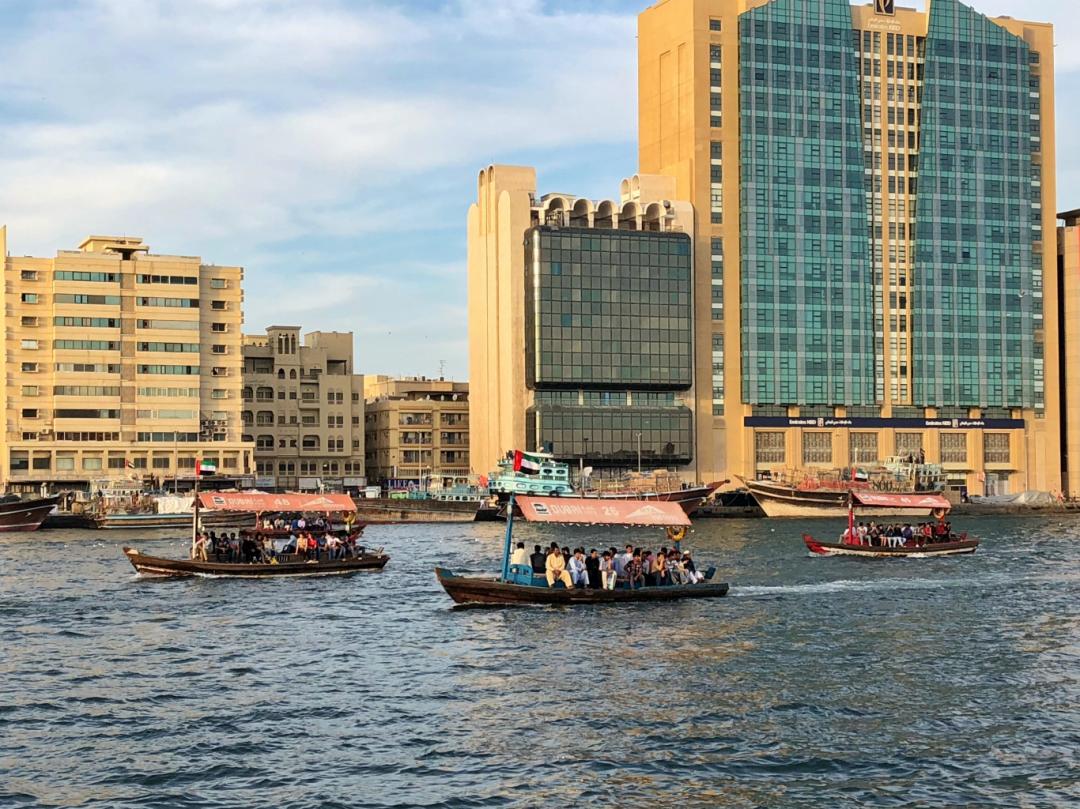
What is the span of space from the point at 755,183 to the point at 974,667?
429 feet

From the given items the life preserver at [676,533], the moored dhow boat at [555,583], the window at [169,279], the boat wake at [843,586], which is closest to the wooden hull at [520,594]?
the moored dhow boat at [555,583]

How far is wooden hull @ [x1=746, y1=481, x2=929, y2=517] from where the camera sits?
15985cm

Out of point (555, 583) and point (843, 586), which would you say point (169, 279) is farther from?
point (555, 583)

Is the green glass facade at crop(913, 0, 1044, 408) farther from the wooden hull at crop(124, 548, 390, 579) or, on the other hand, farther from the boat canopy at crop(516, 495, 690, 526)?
the boat canopy at crop(516, 495, 690, 526)

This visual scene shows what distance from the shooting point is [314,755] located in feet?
122

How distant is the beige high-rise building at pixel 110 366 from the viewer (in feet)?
541

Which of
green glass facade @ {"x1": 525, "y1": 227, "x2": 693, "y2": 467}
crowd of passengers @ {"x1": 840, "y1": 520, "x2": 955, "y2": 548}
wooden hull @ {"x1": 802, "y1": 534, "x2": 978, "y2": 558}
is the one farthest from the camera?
green glass facade @ {"x1": 525, "y1": 227, "x2": 693, "y2": 467}

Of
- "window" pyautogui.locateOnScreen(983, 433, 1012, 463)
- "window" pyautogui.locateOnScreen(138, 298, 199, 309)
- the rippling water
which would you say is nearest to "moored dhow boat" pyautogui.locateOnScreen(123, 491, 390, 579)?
the rippling water

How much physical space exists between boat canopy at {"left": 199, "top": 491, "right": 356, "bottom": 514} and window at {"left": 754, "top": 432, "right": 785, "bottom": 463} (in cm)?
9256

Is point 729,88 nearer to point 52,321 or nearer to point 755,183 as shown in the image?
point 755,183

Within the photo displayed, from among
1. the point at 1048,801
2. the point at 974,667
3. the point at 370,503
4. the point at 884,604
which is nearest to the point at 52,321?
the point at 370,503

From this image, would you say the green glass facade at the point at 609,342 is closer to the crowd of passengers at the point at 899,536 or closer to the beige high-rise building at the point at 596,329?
the beige high-rise building at the point at 596,329

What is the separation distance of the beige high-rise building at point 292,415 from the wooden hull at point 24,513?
52.5 metres

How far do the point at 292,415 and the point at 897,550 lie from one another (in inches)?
4661
